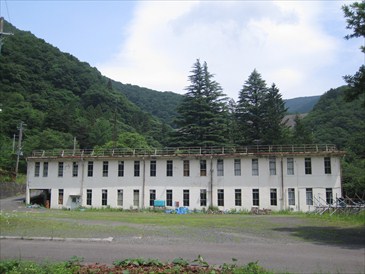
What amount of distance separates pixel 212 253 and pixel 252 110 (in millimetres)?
50815

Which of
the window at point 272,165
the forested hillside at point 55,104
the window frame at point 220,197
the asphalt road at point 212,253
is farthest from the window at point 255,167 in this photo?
the forested hillside at point 55,104

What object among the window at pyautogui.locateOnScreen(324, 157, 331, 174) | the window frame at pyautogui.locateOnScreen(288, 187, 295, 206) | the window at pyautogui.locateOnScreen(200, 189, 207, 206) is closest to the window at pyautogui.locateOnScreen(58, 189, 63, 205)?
the window at pyautogui.locateOnScreen(200, 189, 207, 206)

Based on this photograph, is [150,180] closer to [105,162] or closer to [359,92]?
[105,162]

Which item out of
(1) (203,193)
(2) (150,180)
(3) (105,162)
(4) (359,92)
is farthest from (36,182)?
(4) (359,92)

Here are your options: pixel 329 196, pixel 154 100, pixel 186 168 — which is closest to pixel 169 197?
pixel 186 168

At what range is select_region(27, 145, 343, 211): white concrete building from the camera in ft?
124

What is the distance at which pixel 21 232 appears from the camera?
16797 mm

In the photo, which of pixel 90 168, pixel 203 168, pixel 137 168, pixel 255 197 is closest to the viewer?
pixel 255 197

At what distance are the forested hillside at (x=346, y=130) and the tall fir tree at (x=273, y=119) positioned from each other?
9.39 m

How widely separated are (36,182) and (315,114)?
61.3 metres

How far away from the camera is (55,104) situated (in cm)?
8462

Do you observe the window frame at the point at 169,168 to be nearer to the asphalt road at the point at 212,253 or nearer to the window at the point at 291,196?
the window at the point at 291,196

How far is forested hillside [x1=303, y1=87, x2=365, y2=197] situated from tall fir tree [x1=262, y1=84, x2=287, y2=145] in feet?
30.8

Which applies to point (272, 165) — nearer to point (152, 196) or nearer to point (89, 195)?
point (152, 196)
